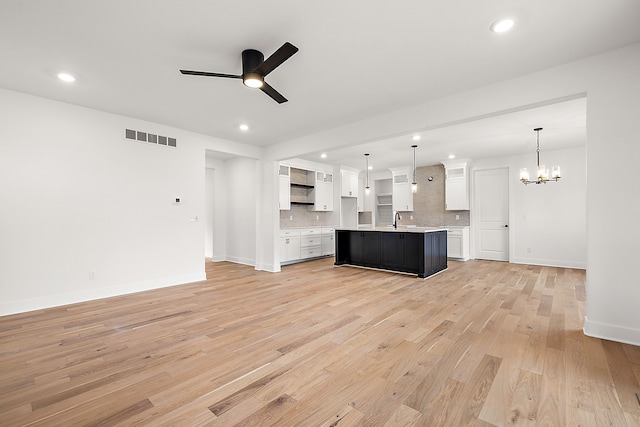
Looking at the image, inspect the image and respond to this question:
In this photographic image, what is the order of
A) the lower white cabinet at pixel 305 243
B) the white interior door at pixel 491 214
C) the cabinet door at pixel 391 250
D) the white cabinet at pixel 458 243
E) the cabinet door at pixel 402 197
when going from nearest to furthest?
the cabinet door at pixel 391 250, the lower white cabinet at pixel 305 243, the white interior door at pixel 491 214, the white cabinet at pixel 458 243, the cabinet door at pixel 402 197

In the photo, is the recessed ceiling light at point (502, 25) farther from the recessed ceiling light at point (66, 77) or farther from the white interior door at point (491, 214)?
the white interior door at point (491, 214)

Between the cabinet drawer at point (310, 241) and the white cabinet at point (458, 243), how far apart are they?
3578mm

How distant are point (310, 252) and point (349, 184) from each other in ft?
8.80

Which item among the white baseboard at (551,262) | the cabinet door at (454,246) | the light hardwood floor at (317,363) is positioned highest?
the cabinet door at (454,246)

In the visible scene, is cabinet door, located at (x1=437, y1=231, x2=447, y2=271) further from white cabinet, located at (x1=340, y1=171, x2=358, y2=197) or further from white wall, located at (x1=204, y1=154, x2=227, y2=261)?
white wall, located at (x1=204, y1=154, x2=227, y2=261)

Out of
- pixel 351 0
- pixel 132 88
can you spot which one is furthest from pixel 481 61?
pixel 132 88

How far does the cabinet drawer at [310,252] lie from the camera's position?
7611 mm

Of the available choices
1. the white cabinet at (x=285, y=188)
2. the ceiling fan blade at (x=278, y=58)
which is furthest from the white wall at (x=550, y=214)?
the ceiling fan blade at (x=278, y=58)

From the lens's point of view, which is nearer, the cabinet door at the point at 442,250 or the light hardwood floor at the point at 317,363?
the light hardwood floor at the point at 317,363

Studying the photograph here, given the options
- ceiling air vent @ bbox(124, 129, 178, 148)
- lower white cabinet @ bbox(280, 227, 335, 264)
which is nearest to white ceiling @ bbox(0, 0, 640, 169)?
ceiling air vent @ bbox(124, 129, 178, 148)

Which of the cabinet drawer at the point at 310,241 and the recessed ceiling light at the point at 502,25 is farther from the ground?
the recessed ceiling light at the point at 502,25

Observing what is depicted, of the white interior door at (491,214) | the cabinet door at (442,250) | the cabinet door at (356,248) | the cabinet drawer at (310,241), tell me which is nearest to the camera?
the cabinet door at (442,250)

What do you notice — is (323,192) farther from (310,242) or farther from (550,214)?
(550,214)

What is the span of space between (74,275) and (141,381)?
2.94 m
